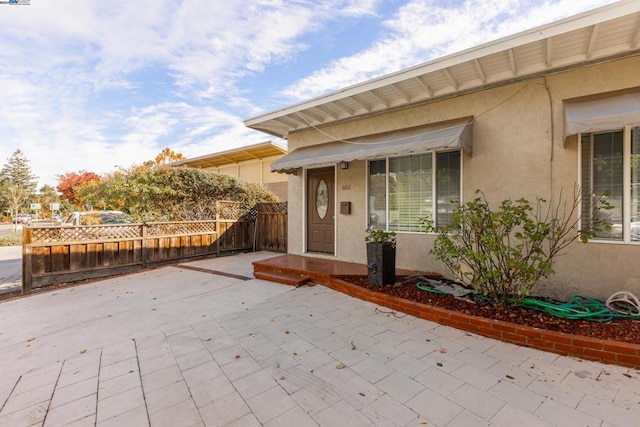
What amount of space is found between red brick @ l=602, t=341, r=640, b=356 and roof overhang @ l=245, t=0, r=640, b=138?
12.3 feet

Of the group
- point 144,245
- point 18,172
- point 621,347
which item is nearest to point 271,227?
point 144,245

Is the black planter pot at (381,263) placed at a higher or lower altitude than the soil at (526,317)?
higher

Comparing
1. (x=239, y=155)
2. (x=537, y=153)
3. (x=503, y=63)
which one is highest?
(x=239, y=155)

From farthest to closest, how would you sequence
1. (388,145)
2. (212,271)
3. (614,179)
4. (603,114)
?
(212,271), (388,145), (614,179), (603,114)

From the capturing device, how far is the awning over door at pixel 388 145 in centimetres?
499

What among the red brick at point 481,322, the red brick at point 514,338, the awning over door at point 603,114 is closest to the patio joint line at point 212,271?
the red brick at point 481,322

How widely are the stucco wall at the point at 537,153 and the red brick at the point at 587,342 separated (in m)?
1.85

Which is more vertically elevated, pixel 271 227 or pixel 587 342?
pixel 271 227

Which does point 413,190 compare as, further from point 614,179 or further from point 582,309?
point 582,309

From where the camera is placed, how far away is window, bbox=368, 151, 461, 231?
5.72 meters

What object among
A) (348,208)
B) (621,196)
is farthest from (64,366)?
(621,196)

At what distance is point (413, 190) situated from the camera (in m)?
6.20

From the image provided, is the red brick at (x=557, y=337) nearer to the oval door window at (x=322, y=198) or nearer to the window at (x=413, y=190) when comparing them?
the window at (x=413, y=190)

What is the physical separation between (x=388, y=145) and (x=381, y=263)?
2311mm
